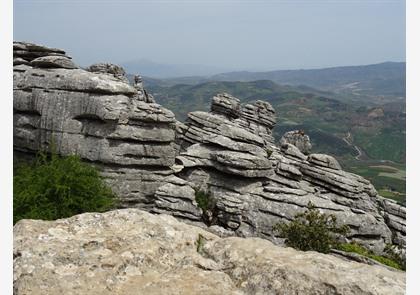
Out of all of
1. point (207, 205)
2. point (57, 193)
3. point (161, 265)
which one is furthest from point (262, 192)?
point (161, 265)

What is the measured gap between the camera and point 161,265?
6770mm

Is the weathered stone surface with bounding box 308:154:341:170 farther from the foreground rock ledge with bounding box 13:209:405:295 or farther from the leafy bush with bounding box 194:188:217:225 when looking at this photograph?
the foreground rock ledge with bounding box 13:209:405:295

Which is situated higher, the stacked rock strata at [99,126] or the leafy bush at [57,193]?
the stacked rock strata at [99,126]

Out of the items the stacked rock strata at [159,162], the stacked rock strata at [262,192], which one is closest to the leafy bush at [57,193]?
the stacked rock strata at [159,162]

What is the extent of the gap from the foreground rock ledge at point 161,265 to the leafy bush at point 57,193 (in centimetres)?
1477

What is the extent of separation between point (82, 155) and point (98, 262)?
25.3 m

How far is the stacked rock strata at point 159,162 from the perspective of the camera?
30391 millimetres

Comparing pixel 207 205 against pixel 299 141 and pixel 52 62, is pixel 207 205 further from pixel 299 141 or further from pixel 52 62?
pixel 299 141

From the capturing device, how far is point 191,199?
31656mm

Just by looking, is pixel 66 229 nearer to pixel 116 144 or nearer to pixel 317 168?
pixel 116 144

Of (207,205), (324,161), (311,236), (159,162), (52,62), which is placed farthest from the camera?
(324,161)

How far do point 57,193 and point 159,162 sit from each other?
38.5 ft

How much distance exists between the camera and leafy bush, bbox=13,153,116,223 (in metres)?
20.9

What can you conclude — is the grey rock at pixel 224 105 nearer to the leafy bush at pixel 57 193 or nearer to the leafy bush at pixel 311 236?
the leafy bush at pixel 311 236
